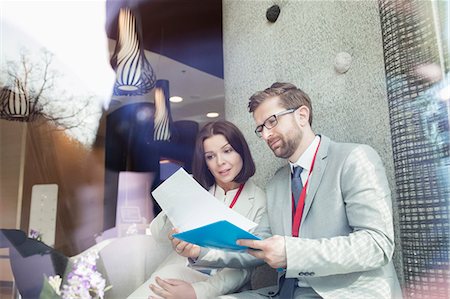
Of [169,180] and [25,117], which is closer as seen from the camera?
Answer: [169,180]

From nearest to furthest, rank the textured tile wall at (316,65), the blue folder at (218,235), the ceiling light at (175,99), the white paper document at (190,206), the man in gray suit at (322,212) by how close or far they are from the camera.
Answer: the blue folder at (218,235) → the man in gray suit at (322,212) → the white paper document at (190,206) → the textured tile wall at (316,65) → the ceiling light at (175,99)

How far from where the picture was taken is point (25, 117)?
50.4 inches

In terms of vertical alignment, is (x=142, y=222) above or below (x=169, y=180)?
below

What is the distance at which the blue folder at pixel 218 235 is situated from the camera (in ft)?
2.56

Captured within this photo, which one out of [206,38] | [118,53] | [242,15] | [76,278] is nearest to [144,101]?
[118,53]

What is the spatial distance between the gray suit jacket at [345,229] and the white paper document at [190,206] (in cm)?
16

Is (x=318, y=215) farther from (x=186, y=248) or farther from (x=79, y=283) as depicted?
(x=79, y=283)

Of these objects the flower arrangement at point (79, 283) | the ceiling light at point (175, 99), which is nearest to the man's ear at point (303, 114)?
the ceiling light at point (175, 99)

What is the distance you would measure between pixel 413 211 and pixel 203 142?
57 cm

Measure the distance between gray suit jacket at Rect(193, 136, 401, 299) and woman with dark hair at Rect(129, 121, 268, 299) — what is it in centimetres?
13

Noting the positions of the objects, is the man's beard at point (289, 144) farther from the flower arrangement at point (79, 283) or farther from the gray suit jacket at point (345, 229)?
the flower arrangement at point (79, 283)

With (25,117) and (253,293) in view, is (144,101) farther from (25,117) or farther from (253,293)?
(253,293)

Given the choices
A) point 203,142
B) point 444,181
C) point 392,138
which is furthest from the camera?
point 203,142

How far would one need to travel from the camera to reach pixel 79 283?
1115 mm
